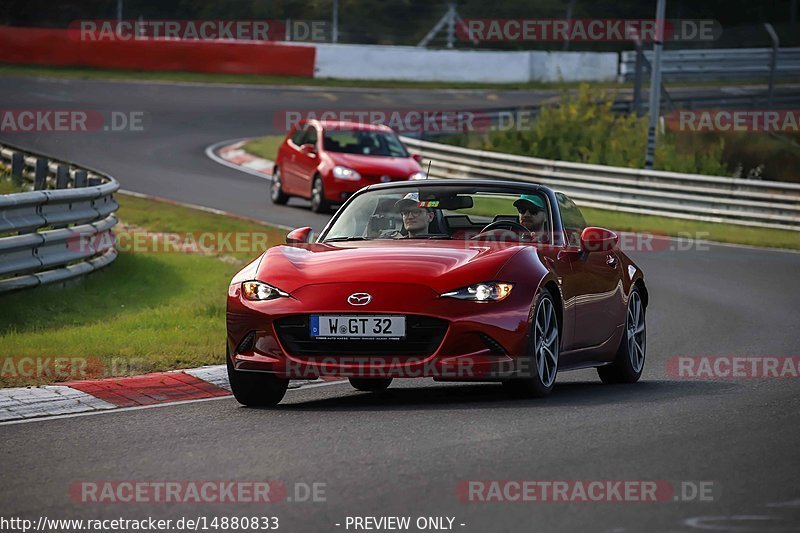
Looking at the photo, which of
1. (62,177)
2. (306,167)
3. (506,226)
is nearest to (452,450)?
(506,226)

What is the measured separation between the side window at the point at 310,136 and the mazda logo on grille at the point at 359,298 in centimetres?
1832

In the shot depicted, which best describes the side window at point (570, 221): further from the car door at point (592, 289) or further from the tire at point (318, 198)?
the tire at point (318, 198)

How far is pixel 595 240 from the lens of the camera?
9930 mm

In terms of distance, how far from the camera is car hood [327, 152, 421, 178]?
25.6m

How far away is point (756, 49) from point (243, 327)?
3514 cm

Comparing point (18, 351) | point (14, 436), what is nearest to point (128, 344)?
point (18, 351)

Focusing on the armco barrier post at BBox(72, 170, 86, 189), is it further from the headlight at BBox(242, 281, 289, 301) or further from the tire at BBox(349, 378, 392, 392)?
the headlight at BBox(242, 281, 289, 301)

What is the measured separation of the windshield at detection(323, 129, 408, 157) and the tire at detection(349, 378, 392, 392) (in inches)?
645

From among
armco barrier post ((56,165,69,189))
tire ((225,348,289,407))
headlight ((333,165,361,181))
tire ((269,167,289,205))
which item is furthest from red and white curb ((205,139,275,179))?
tire ((225,348,289,407))

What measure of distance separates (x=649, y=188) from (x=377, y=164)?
5.91 m

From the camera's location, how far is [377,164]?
25797mm

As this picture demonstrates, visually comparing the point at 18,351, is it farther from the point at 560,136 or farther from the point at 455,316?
the point at 560,136

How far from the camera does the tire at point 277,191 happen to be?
27.1 m
